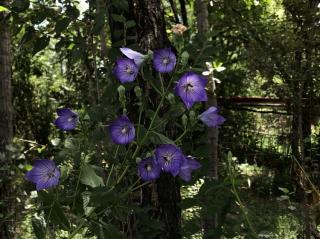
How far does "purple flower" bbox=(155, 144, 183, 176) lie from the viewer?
1.19 metres

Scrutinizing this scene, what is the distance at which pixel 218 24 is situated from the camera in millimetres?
5246

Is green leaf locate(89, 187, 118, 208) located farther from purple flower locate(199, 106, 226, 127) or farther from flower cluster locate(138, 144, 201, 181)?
purple flower locate(199, 106, 226, 127)

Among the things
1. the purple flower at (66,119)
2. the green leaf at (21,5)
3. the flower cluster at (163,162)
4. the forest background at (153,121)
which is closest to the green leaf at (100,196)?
the forest background at (153,121)

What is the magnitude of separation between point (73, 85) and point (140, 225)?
7.19 meters

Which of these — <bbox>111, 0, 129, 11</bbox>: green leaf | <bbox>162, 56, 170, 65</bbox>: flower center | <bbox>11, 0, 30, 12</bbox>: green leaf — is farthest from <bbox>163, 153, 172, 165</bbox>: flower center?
<bbox>11, 0, 30, 12</bbox>: green leaf

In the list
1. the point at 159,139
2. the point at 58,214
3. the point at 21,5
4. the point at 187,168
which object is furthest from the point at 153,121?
the point at 21,5

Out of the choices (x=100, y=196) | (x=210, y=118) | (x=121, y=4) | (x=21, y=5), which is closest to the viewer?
(x=100, y=196)

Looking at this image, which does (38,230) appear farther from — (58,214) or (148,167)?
(148,167)

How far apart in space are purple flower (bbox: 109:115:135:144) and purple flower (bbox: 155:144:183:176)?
8cm

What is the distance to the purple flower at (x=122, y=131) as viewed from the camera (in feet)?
4.01

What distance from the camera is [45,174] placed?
121cm

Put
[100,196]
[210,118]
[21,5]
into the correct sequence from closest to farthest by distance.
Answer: [100,196] < [210,118] < [21,5]

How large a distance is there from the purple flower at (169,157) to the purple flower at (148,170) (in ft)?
0.10

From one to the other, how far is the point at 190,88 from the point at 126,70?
0.54 ft
